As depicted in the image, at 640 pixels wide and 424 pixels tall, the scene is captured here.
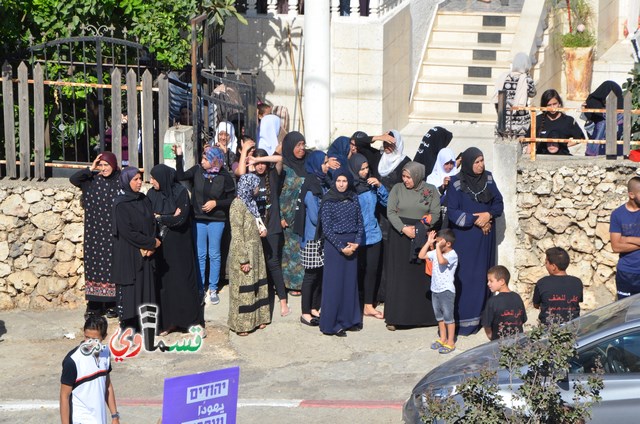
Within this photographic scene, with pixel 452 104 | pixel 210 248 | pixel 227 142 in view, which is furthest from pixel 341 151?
pixel 452 104

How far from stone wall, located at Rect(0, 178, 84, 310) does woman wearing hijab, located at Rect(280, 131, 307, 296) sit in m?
2.09

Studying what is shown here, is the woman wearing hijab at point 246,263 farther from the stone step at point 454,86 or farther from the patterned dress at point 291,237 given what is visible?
the stone step at point 454,86

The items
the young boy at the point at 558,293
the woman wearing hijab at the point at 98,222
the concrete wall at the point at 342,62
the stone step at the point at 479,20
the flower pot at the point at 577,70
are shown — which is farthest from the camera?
the stone step at the point at 479,20

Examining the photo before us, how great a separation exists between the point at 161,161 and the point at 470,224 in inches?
128

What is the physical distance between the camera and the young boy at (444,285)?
11078 millimetres

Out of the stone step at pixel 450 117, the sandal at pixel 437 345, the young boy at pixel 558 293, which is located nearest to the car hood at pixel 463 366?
the young boy at pixel 558 293

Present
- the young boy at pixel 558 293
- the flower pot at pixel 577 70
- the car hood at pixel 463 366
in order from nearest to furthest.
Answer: the car hood at pixel 463 366, the young boy at pixel 558 293, the flower pot at pixel 577 70

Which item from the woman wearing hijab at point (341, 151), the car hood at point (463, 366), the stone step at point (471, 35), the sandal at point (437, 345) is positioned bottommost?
the sandal at point (437, 345)

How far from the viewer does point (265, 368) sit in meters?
10.9

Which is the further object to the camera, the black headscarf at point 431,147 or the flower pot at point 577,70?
the flower pot at point 577,70

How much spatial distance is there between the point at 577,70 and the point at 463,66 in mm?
1672

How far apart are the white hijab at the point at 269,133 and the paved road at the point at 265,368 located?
1.89m

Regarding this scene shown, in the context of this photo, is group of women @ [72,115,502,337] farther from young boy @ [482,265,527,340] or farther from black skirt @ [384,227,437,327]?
young boy @ [482,265,527,340]

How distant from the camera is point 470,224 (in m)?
11.6
